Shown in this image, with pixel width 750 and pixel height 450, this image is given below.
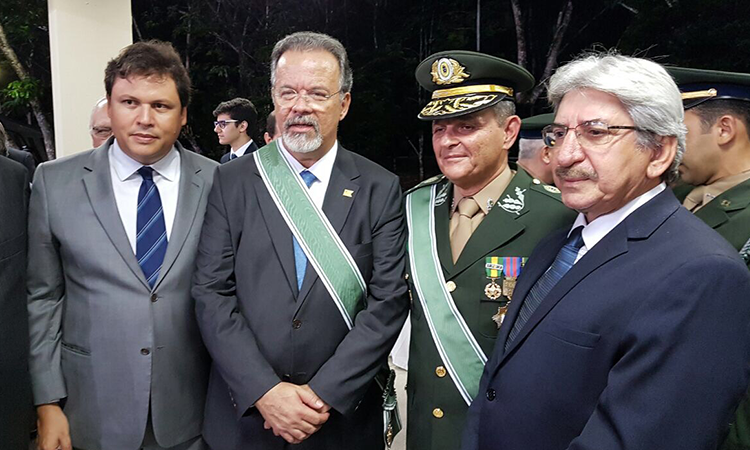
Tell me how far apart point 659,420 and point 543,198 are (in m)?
0.79

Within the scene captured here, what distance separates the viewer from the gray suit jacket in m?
1.54

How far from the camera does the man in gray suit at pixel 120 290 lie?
1.54 metres

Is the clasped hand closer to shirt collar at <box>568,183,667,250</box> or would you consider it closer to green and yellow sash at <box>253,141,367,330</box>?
green and yellow sash at <box>253,141,367,330</box>

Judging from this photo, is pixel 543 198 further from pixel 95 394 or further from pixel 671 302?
pixel 95 394

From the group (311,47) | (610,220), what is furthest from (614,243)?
(311,47)

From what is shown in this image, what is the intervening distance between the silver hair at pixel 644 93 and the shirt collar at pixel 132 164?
3.87ft

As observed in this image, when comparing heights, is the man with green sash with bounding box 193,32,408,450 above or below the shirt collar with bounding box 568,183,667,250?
below

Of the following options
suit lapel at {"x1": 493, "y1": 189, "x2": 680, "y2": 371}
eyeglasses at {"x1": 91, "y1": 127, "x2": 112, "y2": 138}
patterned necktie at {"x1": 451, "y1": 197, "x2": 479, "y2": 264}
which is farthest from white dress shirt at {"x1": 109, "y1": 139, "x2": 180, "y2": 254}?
eyeglasses at {"x1": 91, "y1": 127, "x2": 112, "y2": 138}

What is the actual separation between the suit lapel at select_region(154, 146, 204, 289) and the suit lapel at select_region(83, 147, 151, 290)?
86 mm

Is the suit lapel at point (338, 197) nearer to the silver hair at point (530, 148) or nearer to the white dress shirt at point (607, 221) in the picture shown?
the white dress shirt at point (607, 221)

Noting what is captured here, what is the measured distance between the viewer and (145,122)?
62.2 inches

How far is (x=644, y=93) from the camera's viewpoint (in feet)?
3.53

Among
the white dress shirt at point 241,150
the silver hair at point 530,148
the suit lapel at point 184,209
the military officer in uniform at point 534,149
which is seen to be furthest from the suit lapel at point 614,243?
the white dress shirt at point 241,150

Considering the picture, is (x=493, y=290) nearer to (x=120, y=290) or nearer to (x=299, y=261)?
(x=299, y=261)
